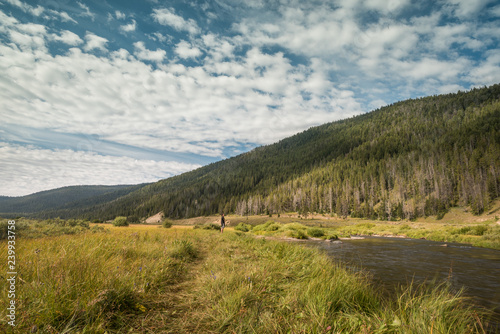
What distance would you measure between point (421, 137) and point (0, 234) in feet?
611

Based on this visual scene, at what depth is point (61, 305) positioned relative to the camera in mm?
2691

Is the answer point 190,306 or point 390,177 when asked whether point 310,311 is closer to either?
point 190,306

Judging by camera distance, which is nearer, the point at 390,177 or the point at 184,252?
the point at 184,252

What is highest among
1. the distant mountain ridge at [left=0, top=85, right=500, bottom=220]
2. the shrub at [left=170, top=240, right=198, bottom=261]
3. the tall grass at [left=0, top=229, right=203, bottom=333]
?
the distant mountain ridge at [left=0, top=85, right=500, bottom=220]

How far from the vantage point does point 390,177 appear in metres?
112

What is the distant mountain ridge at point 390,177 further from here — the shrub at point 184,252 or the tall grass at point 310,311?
the shrub at point 184,252

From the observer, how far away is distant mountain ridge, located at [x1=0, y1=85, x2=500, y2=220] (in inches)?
3238

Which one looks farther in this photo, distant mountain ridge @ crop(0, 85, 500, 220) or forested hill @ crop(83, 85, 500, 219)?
forested hill @ crop(83, 85, 500, 219)

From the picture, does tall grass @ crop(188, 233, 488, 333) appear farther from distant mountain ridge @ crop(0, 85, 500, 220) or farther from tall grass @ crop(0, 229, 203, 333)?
distant mountain ridge @ crop(0, 85, 500, 220)

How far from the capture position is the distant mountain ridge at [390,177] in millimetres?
82250

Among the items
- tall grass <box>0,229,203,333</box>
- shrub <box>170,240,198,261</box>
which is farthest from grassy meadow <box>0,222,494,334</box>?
shrub <box>170,240,198,261</box>

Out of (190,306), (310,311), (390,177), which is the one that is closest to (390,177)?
(390,177)

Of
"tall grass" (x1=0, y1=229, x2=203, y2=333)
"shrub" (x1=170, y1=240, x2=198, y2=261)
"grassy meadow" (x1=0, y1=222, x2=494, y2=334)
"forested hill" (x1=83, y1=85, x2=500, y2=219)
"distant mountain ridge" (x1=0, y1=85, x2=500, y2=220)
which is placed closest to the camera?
"tall grass" (x1=0, y1=229, x2=203, y2=333)

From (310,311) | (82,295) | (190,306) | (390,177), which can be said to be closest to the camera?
(82,295)
